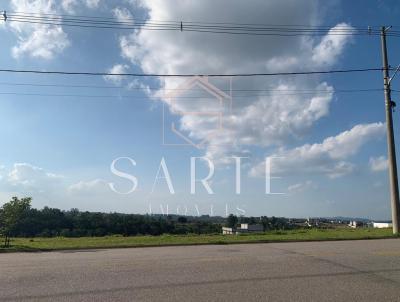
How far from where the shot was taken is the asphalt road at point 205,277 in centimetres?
740

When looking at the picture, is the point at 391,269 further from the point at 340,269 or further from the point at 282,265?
the point at 282,265

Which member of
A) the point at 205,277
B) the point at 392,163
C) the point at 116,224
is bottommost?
the point at 205,277

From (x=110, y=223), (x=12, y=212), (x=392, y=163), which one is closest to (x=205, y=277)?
(x=12, y=212)

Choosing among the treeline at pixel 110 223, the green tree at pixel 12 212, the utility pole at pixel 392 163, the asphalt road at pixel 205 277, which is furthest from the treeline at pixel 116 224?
the asphalt road at pixel 205 277

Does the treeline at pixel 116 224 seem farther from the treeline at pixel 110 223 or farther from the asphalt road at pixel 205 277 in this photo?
the asphalt road at pixel 205 277

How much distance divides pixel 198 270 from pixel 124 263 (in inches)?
81.8

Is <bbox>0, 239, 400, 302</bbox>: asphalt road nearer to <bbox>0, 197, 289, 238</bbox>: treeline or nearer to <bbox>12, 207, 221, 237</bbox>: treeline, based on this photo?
<bbox>0, 197, 289, 238</bbox>: treeline

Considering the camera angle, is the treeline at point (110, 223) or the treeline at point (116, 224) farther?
the treeline at point (110, 223)

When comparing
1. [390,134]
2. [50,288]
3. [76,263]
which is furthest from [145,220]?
[50,288]

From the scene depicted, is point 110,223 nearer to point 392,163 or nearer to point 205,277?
point 392,163

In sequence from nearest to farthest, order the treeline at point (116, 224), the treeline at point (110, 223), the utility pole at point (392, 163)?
the utility pole at point (392, 163)
the treeline at point (116, 224)
the treeline at point (110, 223)

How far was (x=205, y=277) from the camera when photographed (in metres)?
8.82

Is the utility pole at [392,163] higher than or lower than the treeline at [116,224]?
higher

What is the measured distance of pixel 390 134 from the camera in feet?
73.5
